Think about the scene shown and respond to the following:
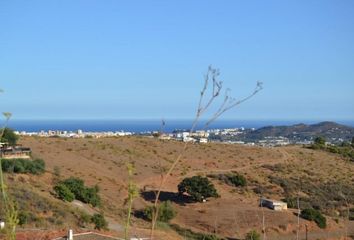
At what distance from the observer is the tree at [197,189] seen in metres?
39.0

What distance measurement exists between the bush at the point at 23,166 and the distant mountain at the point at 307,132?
275 ft

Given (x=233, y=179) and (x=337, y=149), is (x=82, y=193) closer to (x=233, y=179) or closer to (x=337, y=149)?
(x=233, y=179)

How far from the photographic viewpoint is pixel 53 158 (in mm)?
47375

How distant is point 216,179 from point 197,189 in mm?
9357

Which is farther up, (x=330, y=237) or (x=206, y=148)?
(x=206, y=148)

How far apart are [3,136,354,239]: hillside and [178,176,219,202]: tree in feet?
2.15

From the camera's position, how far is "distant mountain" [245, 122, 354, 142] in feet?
395

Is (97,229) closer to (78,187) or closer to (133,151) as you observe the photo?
(78,187)

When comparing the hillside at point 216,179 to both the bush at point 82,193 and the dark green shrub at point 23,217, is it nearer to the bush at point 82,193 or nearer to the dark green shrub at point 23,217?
the bush at point 82,193

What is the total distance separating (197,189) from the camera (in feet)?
129

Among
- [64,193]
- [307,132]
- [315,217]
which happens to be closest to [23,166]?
[64,193]

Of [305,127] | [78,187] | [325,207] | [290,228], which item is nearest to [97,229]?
[78,187]

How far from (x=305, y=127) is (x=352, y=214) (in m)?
101

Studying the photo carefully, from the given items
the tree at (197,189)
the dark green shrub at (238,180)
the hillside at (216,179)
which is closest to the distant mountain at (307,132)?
the hillside at (216,179)
